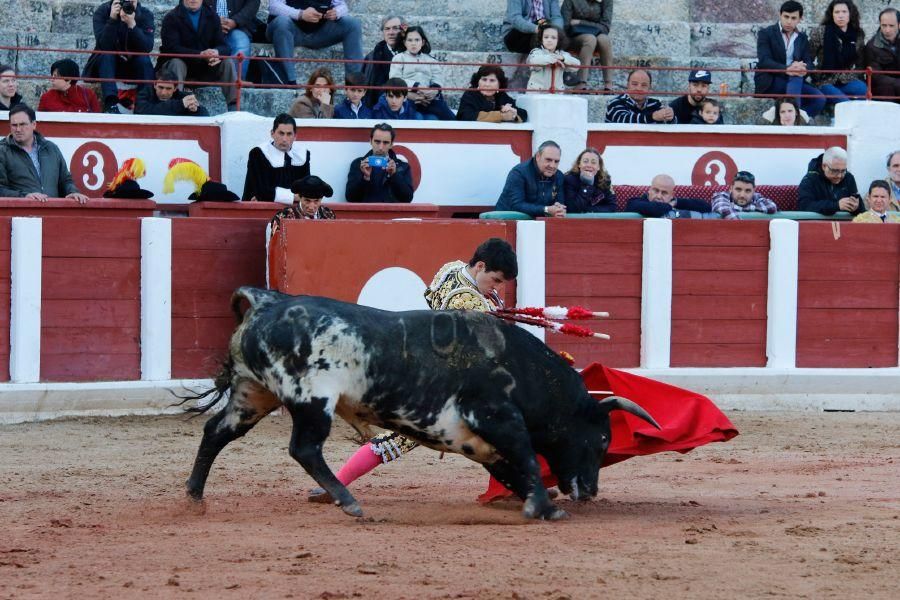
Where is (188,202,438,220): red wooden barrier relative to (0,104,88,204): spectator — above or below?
below

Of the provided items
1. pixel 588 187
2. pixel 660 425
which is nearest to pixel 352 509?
pixel 660 425

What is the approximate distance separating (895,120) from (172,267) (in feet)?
19.0

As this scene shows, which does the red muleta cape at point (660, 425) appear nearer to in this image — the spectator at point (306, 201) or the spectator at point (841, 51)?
the spectator at point (306, 201)

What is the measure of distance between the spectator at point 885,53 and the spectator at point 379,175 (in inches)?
174

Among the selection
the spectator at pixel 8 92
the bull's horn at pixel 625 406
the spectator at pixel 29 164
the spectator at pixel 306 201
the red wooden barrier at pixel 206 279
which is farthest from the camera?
the spectator at pixel 8 92

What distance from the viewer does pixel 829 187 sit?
10453 mm

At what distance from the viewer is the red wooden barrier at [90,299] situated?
8578mm

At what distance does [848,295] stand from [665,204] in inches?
51.6

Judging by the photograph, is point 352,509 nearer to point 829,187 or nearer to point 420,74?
point 829,187

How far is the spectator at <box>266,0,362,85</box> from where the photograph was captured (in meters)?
11.5

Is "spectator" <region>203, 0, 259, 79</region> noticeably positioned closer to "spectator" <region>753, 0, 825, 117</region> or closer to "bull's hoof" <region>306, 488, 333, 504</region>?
"spectator" <region>753, 0, 825, 117</region>

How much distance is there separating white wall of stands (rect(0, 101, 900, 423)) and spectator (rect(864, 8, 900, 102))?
1.01 metres

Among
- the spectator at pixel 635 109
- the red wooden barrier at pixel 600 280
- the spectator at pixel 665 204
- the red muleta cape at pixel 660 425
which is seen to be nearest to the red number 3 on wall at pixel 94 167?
the red wooden barrier at pixel 600 280

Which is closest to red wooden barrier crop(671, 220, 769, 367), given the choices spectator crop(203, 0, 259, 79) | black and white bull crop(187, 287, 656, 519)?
spectator crop(203, 0, 259, 79)
